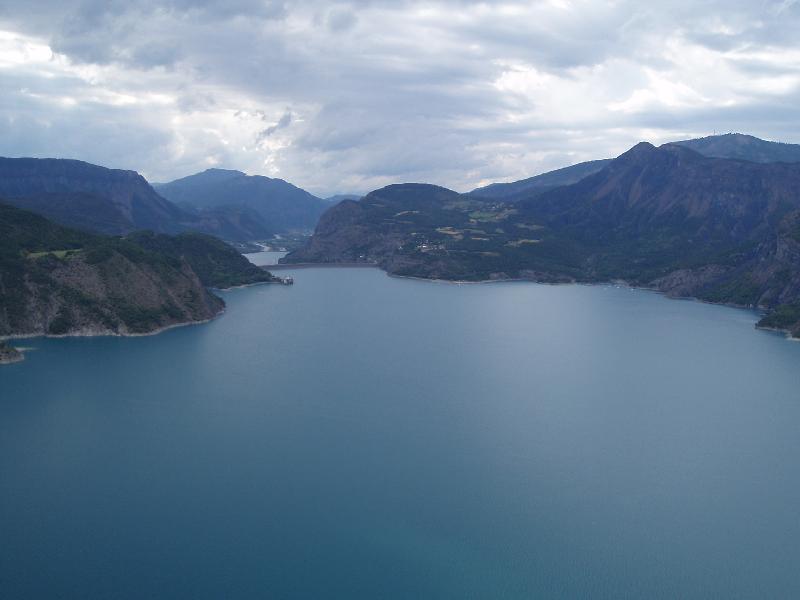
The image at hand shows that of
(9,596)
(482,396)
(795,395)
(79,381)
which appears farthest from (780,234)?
(9,596)

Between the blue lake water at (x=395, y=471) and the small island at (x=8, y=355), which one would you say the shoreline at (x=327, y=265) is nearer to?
the blue lake water at (x=395, y=471)

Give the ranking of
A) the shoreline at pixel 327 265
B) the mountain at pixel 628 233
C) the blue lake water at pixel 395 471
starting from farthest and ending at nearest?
the shoreline at pixel 327 265 → the mountain at pixel 628 233 → the blue lake water at pixel 395 471

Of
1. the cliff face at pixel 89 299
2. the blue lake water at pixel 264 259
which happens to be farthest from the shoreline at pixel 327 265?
the cliff face at pixel 89 299

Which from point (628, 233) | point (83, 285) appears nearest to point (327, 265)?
point (628, 233)

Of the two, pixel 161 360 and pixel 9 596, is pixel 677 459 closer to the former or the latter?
pixel 9 596

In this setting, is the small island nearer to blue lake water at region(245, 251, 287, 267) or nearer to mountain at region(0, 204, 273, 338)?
mountain at region(0, 204, 273, 338)

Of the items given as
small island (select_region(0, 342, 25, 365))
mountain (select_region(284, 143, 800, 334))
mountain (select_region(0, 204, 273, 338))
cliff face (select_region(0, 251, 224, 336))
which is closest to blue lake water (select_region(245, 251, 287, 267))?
mountain (select_region(284, 143, 800, 334))
